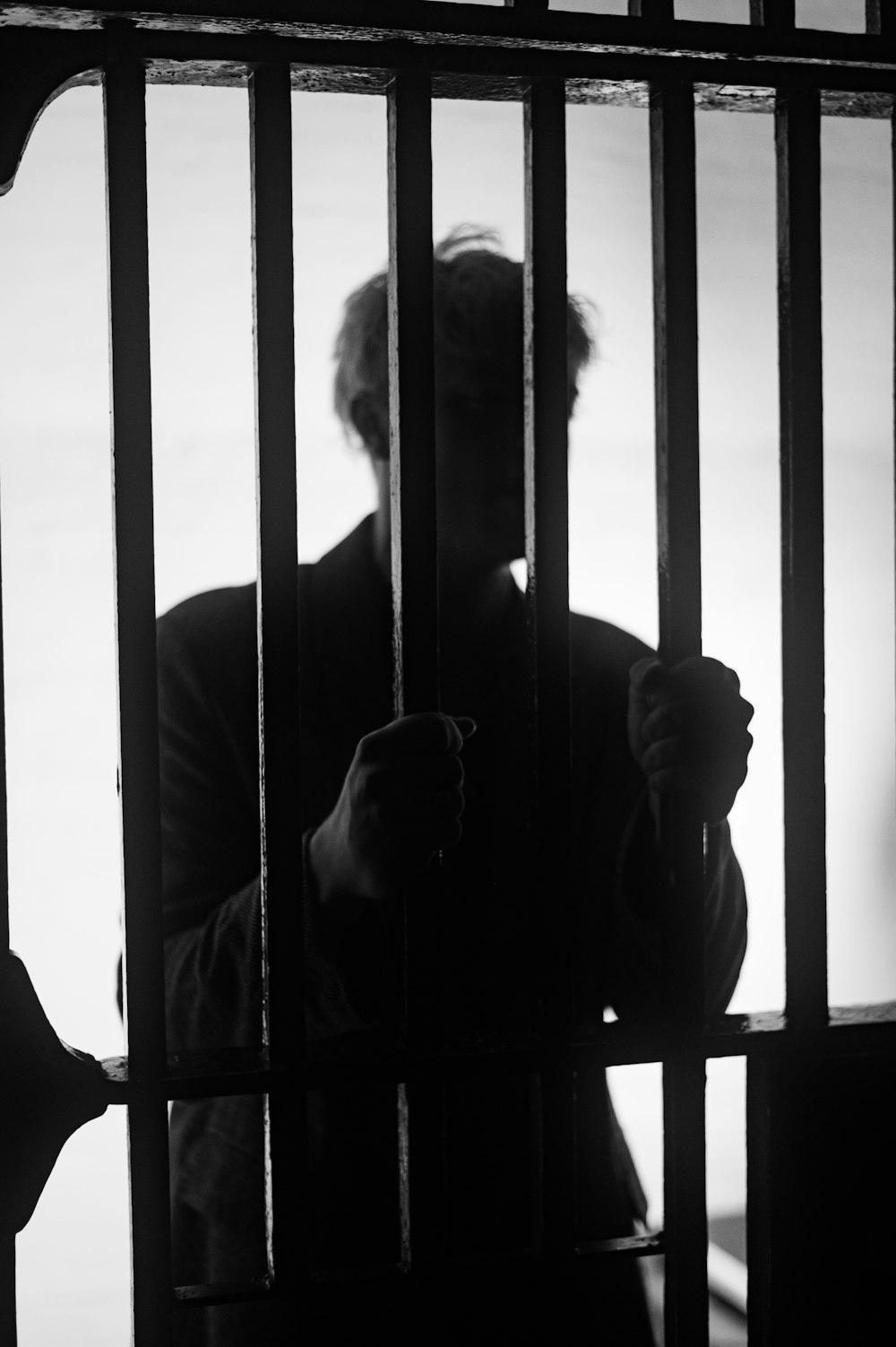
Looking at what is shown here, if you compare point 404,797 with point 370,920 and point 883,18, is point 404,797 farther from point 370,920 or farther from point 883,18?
point 883,18

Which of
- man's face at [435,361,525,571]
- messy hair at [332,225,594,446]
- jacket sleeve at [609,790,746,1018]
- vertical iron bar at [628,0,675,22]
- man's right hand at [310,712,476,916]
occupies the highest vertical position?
vertical iron bar at [628,0,675,22]

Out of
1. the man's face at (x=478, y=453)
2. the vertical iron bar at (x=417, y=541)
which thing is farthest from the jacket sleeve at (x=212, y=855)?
the man's face at (x=478, y=453)

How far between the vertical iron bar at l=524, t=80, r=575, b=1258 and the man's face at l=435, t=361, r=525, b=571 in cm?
19

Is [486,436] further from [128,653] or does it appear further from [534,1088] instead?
[534,1088]

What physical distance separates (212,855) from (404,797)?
0.34m

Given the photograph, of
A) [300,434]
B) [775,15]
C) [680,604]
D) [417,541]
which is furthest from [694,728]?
[300,434]

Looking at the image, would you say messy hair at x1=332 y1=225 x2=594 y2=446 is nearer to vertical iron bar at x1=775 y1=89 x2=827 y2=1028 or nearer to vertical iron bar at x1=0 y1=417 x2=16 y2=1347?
vertical iron bar at x1=775 y1=89 x2=827 y2=1028

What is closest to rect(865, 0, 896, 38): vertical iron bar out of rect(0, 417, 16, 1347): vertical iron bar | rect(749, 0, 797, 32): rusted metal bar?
rect(749, 0, 797, 32): rusted metal bar

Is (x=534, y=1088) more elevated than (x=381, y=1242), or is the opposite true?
(x=534, y=1088)

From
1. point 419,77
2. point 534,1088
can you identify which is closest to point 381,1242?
point 534,1088

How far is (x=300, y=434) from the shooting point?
1.66 meters

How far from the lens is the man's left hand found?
0.62 m

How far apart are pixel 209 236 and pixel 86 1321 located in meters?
1.60

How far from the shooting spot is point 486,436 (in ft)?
2.70
